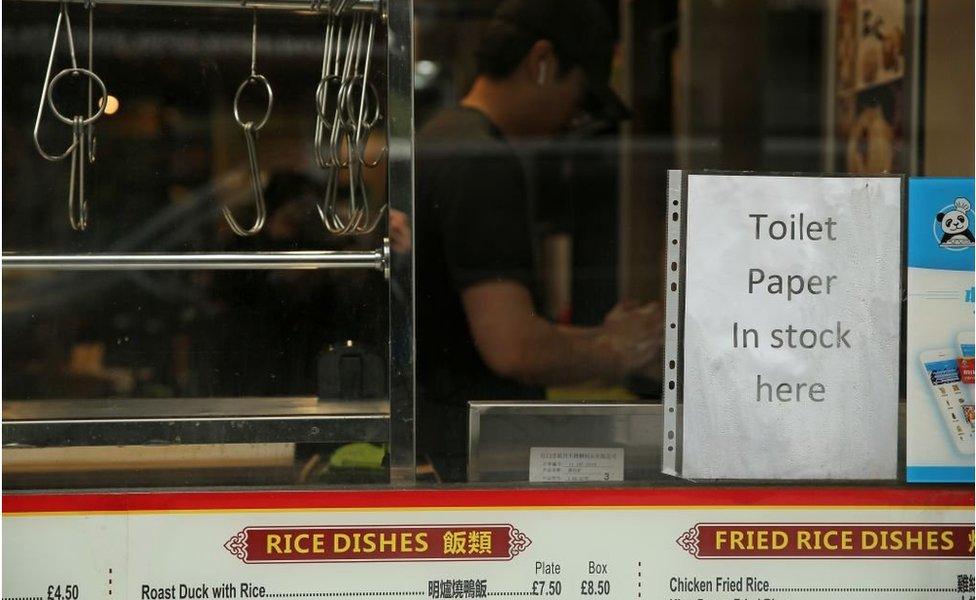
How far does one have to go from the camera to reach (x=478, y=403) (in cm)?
188

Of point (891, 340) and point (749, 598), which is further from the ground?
point (891, 340)

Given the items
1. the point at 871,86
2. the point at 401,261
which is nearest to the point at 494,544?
the point at 401,261

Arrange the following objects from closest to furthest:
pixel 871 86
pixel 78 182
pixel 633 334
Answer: pixel 78 182
pixel 633 334
pixel 871 86

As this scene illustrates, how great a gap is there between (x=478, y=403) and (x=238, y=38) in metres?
0.69

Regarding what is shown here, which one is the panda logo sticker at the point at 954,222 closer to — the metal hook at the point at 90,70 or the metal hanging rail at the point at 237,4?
the metal hanging rail at the point at 237,4

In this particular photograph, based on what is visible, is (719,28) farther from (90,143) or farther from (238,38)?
(90,143)

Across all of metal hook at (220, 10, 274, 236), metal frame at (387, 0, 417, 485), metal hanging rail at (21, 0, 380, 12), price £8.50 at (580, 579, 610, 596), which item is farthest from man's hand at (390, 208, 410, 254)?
price £8.50 at (580, 579, 610, 596)

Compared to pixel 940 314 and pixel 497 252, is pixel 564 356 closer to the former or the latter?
pixel 497 252

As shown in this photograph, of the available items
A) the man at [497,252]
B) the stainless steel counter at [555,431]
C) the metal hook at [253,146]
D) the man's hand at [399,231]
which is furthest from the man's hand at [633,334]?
the metal hook at [253,146]

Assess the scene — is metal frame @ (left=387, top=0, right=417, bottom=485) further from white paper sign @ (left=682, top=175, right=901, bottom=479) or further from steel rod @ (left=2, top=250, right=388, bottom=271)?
white paper sign @ (left=682, top=175, right=901, bottom=479)

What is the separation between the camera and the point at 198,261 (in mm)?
1786

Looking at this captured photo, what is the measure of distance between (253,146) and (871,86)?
1.15m

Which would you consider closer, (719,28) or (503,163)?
(503,163)

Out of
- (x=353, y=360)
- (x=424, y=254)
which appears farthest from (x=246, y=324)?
(x=424, y=254)
